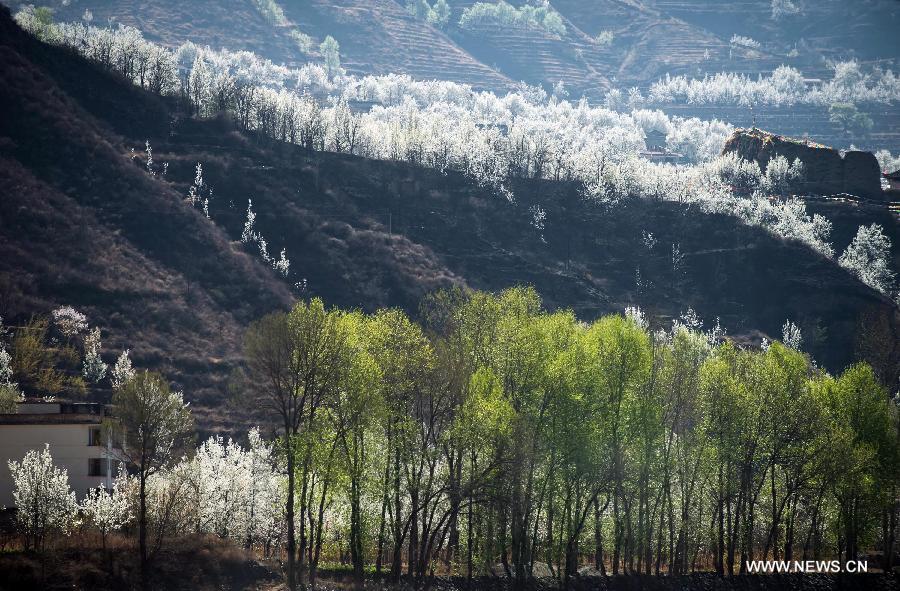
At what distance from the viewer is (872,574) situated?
277 ft

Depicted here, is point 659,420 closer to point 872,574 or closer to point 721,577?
point 721,577

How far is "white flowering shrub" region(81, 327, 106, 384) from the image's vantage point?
Answer: 142 meters

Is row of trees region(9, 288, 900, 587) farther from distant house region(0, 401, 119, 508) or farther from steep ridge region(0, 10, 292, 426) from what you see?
steep ridge region(0, 10, 292, 426)

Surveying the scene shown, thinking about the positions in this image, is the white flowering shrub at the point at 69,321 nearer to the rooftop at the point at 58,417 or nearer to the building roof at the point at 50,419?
the rooftop at the point at 58,417

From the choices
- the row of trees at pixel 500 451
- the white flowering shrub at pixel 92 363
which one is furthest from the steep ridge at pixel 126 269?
the row of trees at pixel 500 451

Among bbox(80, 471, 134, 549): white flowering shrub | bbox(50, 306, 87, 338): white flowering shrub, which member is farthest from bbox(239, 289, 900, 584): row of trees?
bbox(50, 306, 87, 338): white flowering shrub

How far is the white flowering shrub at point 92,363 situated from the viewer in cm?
14150

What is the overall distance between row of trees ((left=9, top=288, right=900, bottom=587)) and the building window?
4290 mm

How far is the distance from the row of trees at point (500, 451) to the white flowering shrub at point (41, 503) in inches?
7.5

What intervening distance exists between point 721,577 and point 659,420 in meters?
12.4

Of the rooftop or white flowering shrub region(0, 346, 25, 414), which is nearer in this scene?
the rooftop

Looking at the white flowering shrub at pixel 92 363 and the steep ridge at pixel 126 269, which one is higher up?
the steep ridge at pixel 126 269

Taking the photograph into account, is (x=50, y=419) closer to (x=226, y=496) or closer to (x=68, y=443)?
(x=68, y=443)

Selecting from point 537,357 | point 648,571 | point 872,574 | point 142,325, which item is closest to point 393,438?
point 537,357
